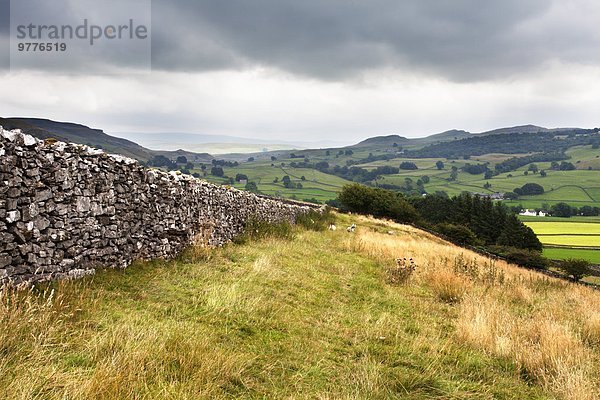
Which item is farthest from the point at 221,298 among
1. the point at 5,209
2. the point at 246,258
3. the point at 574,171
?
the point at 574,171

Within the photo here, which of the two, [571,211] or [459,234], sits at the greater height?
[459,234]

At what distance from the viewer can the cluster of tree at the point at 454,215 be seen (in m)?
53.7

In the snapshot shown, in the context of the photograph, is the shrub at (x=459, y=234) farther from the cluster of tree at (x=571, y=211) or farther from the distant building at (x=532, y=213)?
the cluster of tree at (x=571, y=211)

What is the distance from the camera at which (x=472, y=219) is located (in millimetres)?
77938

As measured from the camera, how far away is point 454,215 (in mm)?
79625

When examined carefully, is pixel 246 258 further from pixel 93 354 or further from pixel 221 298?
pixel 93 354

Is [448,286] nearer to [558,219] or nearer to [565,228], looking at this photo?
[565,228]

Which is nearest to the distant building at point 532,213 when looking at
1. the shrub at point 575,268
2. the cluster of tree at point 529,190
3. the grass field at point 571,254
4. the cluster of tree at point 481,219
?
the cluster of tree at point 529,190

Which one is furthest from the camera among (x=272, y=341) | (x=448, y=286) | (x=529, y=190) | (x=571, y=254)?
Answer: (x=529, y=190)

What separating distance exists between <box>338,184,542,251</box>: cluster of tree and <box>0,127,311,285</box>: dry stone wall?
43.3 meters

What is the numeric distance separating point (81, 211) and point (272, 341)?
4.11 m

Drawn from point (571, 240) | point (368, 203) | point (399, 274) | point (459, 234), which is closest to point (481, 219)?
point (571, 240)

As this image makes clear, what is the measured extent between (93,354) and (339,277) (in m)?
6.82

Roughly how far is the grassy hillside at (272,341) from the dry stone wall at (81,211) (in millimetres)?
490
